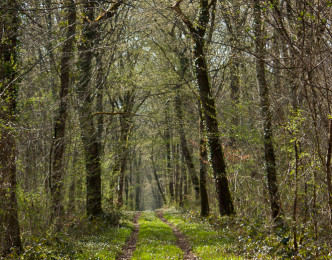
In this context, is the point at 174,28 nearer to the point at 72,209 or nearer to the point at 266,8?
the point at 72,209

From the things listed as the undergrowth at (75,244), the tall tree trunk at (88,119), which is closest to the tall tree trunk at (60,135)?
the tall tree trunk at (88,119)

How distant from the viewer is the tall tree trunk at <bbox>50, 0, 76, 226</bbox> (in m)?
10.4

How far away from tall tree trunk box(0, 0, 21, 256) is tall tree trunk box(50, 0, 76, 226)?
6.56 ft

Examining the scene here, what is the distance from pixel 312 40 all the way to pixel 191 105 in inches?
562

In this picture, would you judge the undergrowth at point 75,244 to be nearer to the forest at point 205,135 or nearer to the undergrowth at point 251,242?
the forest at point 205,135

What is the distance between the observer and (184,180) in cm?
3553

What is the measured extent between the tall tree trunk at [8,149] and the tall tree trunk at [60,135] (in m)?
2.00

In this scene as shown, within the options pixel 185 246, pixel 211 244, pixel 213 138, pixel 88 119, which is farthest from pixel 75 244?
pixel 213 138

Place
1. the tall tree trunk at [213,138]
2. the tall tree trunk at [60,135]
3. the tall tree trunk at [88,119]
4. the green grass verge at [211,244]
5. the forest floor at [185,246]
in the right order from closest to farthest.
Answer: the forest floor at [185,246] < the green grass verge at [211,244] < the tall tree trunk at [60,135] < the tall tree trunk at [88,119] < the tall tree trunk at [213,138]

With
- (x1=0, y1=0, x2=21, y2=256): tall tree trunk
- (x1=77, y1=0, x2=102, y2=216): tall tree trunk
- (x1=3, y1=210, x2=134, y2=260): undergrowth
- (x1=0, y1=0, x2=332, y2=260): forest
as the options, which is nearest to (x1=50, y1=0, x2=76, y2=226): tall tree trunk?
(x1=0, y1=0, x2=332, y2=260): forest

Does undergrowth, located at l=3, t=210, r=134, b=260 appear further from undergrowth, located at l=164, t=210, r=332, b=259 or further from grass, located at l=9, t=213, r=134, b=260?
undergrowth, located at l=164, t=210, r=332, b=259

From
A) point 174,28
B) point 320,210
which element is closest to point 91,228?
point 320,210

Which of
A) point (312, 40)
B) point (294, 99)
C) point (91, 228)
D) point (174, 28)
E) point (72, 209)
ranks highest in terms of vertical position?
point (174, 28)

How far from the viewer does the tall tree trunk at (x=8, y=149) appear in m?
7.76
